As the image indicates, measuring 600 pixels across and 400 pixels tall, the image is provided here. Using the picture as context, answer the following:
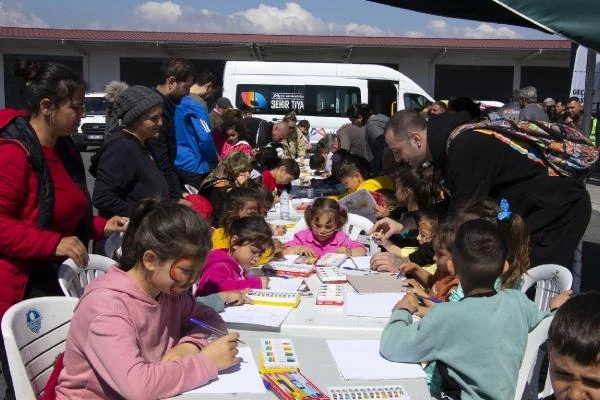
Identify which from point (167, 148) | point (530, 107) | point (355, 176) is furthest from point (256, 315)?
point (530, 107)

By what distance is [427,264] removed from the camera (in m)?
3.45

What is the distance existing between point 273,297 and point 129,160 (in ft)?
3.96

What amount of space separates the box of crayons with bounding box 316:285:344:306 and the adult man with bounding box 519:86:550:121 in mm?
5920

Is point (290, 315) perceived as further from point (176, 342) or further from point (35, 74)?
point (35, 74)

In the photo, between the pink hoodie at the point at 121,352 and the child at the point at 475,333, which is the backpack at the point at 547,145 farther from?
the pink hoodie at the point at 121,352

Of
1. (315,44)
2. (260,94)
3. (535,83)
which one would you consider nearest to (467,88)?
(535,83)

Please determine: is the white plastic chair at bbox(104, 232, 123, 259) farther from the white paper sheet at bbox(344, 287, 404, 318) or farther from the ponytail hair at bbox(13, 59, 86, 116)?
the white paper sheet at bbox(344, 287, 404, 318)

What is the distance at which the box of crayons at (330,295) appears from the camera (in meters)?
2.73

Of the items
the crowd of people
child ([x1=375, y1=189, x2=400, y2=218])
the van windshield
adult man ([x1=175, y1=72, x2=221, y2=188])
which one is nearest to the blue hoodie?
adult man ([x1=175, y1=72, x2=221, y2=188])

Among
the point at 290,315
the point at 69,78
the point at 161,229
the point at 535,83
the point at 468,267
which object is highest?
the point at 535,83

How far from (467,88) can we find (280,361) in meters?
25.7

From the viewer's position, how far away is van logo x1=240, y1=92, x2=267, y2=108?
49.0 ft

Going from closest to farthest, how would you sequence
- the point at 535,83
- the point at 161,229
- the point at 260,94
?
1. the point at 161,229
2. the point at 260,94
3. the point at 535,83

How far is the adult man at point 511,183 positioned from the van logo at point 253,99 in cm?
1205
